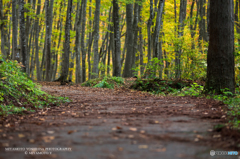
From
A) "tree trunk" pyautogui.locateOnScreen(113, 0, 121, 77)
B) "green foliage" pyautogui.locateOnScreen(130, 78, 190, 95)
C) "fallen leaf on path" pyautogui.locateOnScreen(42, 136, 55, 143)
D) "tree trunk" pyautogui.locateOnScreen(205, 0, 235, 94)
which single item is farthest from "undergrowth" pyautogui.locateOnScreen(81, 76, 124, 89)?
"fallen leaf on path" pyautogui.locateOnScreen(42, 136, 55, 143)

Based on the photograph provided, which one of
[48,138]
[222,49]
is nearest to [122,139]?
[48,138]

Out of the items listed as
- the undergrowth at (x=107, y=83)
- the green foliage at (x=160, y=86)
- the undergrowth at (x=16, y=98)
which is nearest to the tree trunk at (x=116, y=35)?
the undergrowth at (x=107, y=83)

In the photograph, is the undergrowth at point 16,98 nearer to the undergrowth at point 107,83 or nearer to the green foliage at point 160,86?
the green foliage at point 160,86

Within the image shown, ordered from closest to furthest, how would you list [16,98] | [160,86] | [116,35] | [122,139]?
[122,139]
[16,98]
[160,86]
[116,35]

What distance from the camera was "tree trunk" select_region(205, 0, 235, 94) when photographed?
696cm

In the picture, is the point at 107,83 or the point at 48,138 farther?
the point at 107,83

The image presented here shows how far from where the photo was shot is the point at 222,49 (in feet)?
23.0

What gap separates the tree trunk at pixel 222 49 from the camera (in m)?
6.96

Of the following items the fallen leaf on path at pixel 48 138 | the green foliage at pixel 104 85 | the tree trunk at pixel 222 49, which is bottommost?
the green foliage at pixel 104 85

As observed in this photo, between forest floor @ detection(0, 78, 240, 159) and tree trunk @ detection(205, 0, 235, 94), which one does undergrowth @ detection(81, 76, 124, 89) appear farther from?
forest floor @ detection(0, 78, 240, 159)

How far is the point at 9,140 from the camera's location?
113 inches

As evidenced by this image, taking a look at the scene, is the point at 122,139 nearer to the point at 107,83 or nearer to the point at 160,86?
the point at 160,86

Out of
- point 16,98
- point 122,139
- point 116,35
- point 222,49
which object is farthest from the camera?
point 116,35

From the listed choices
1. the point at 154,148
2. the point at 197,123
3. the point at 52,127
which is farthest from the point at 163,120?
the point at 52,127
